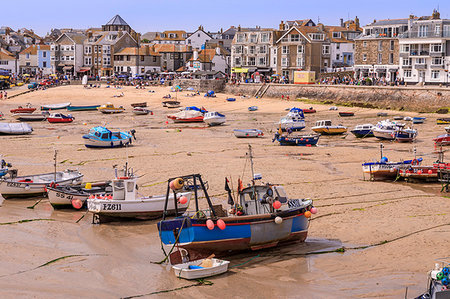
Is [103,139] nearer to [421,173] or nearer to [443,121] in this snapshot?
[421,173]

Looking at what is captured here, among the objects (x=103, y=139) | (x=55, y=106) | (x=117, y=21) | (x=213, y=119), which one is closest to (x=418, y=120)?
(x=213, y=119)

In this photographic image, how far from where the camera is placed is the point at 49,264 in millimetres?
17703

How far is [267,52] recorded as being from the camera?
9194 centimetres

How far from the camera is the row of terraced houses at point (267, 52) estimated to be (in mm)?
69750

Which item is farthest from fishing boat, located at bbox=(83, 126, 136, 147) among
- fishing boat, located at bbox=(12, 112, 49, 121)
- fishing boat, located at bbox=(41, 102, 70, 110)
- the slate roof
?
the slate roof

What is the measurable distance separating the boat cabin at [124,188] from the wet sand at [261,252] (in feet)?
3.28

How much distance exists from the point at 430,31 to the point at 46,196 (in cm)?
5338

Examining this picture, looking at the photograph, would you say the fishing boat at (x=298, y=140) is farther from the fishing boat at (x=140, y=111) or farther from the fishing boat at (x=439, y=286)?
the fishing boat at (x=439, y=286)

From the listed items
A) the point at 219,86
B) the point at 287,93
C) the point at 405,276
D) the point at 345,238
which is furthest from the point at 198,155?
the point at 219,86

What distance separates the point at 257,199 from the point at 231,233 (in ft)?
4.69

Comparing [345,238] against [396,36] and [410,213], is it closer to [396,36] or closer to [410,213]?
[410,213]

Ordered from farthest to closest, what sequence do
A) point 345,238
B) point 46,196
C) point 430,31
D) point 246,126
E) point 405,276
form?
point 430,31 → point 246,126 → point 46,196 → point 345,238 → point 405,276

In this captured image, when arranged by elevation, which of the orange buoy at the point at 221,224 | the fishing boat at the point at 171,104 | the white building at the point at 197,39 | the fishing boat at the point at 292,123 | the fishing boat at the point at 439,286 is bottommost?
the fishing boat at the point at 439,286

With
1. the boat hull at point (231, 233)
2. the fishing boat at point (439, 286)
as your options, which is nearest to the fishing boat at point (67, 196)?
the boat hull at point (231, 233)
